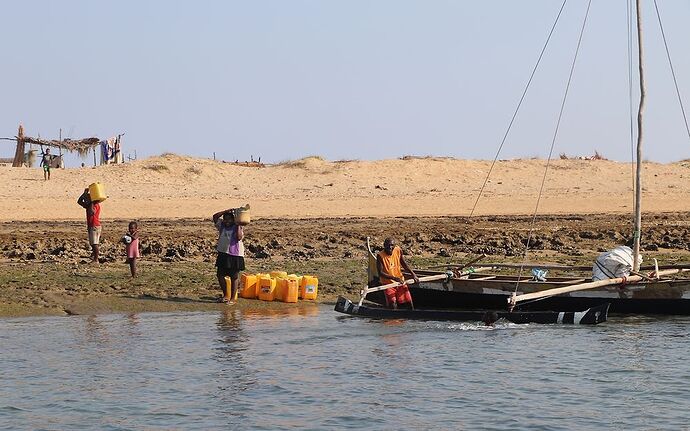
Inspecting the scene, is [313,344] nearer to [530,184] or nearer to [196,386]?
[196,386]

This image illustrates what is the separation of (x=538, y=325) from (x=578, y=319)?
22.8 inches

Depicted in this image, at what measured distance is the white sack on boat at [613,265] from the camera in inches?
650

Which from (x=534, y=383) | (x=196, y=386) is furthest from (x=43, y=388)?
(x=534, y=383)

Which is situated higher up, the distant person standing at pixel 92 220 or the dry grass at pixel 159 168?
the dry grass at pixel 159 168

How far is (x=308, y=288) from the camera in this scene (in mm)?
18156

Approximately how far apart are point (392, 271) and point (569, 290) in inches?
104

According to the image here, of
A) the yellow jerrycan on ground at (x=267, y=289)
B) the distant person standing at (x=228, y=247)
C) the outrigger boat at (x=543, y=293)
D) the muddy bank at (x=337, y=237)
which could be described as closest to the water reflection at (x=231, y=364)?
the distant person standing at (x=228, y=247)

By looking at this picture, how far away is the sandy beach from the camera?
18906 mm

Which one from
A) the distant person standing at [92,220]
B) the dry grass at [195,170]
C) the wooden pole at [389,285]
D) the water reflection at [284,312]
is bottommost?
the water reflection at [284,312]

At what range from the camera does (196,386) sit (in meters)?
12.4

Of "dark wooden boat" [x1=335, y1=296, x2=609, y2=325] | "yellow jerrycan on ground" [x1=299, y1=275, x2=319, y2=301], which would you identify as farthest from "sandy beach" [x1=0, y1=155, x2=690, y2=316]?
"dark wooden boat" [x1=335, y1=296, x2=609, y2=325]

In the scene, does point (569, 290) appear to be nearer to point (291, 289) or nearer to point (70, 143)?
point (291, 289)

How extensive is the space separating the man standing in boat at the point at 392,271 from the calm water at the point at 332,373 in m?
0.77

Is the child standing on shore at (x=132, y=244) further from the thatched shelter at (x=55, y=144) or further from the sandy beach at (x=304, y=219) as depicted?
the thatched shelter at (x=55, y=144)
